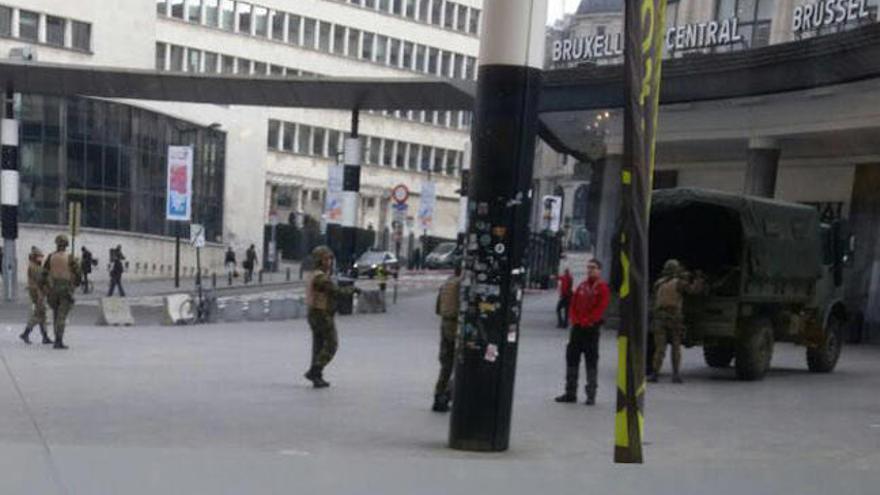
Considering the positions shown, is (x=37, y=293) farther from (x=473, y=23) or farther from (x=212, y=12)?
(x=473, y=23)

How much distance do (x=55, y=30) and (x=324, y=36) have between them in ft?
85.6

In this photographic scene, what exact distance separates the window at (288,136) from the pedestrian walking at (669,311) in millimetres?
61204

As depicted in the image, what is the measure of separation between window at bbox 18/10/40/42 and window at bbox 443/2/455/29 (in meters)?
35.8

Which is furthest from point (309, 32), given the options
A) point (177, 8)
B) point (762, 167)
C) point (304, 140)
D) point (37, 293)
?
point (37, 293)

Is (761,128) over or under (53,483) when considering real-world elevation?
over

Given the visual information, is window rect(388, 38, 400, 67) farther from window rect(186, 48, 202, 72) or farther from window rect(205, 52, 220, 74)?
window rect(186, 48, 202, 72)

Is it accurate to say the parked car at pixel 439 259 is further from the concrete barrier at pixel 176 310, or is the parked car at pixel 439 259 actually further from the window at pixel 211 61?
the concrete barrier at pixel 176 310

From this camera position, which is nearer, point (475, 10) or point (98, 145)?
point (98, 145)

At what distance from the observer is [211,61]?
68875mm

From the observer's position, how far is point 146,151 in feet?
174

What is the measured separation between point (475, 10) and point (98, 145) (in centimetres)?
3960

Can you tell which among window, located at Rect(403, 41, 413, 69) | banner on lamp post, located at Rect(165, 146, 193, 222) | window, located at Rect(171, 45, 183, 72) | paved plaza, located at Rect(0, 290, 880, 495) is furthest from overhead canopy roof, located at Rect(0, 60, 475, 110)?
window, located at Rect(403, 41, 413, 69)

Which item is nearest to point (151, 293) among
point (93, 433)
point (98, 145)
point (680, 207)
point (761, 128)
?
point (98, 145)

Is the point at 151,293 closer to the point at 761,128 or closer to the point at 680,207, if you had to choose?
the point at 761,128
